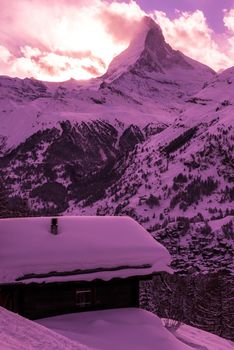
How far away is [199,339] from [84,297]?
15.8 feet

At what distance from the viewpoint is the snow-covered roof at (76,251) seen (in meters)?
17.6

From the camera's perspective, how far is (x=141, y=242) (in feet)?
65.6

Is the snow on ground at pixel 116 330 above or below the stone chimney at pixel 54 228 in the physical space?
below

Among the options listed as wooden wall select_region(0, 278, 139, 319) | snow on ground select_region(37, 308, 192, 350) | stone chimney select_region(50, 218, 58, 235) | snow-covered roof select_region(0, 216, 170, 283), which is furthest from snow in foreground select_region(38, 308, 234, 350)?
stone chimney select_region(50, 218, 58, 235)

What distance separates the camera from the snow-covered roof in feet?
57.6

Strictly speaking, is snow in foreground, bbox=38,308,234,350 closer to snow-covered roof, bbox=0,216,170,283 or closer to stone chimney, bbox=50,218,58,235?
snow-covered roof, bbox=0,216,170,283

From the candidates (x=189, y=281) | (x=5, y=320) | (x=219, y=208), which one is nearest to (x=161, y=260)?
(x=5, y=320)

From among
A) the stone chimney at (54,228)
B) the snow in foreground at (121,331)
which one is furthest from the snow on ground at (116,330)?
the stone chimney at (54,228)

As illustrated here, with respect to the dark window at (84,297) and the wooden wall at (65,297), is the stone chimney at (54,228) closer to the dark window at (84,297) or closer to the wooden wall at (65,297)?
the wooden wall at (65,297)

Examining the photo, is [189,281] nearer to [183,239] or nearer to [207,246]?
[207,246]

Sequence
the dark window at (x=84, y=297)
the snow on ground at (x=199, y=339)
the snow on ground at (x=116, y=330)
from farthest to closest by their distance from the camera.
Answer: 1. the dark window at (x=84, y=297)
2. the snow on ground at (x=199, y=339)
3. the snow on ground at (x=116, y=330)

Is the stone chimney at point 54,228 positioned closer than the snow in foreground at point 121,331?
No

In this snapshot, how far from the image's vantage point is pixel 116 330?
16.7 metres

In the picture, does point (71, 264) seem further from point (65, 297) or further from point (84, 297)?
point (84, 297)
